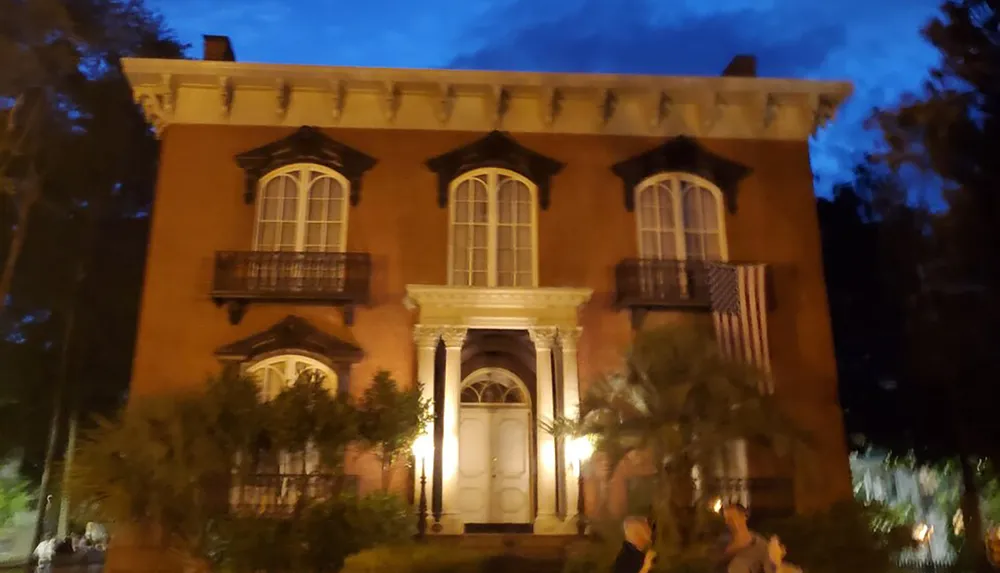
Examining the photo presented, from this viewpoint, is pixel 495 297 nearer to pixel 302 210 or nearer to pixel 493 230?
pixel 493 230

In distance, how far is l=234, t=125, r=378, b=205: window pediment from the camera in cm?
1583

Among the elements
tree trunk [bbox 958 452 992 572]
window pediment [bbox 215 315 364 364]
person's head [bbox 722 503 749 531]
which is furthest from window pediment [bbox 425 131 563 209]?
tree trunk [bbox 958 452 992 572]

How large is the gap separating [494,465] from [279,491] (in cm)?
451

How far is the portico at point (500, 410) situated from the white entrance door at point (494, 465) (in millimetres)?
19

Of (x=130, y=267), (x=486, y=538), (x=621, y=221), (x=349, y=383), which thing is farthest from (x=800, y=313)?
(x=130, y=267)

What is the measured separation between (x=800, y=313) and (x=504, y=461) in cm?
639

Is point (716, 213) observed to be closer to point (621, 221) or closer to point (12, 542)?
point (621, 221)

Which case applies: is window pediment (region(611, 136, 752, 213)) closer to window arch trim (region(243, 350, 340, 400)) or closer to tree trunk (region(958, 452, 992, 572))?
window arch trim (region(243, 350, 340, 400))

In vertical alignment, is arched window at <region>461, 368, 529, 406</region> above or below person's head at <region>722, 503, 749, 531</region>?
above

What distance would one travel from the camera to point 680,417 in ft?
38.8

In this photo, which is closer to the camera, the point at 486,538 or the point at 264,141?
the point at 486,538

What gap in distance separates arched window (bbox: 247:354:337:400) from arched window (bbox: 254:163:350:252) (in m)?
2.13

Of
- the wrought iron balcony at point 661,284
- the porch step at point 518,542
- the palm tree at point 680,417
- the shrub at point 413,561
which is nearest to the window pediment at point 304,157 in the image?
the wrought iron balcony at point 661,284

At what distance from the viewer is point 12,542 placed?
3397cm
